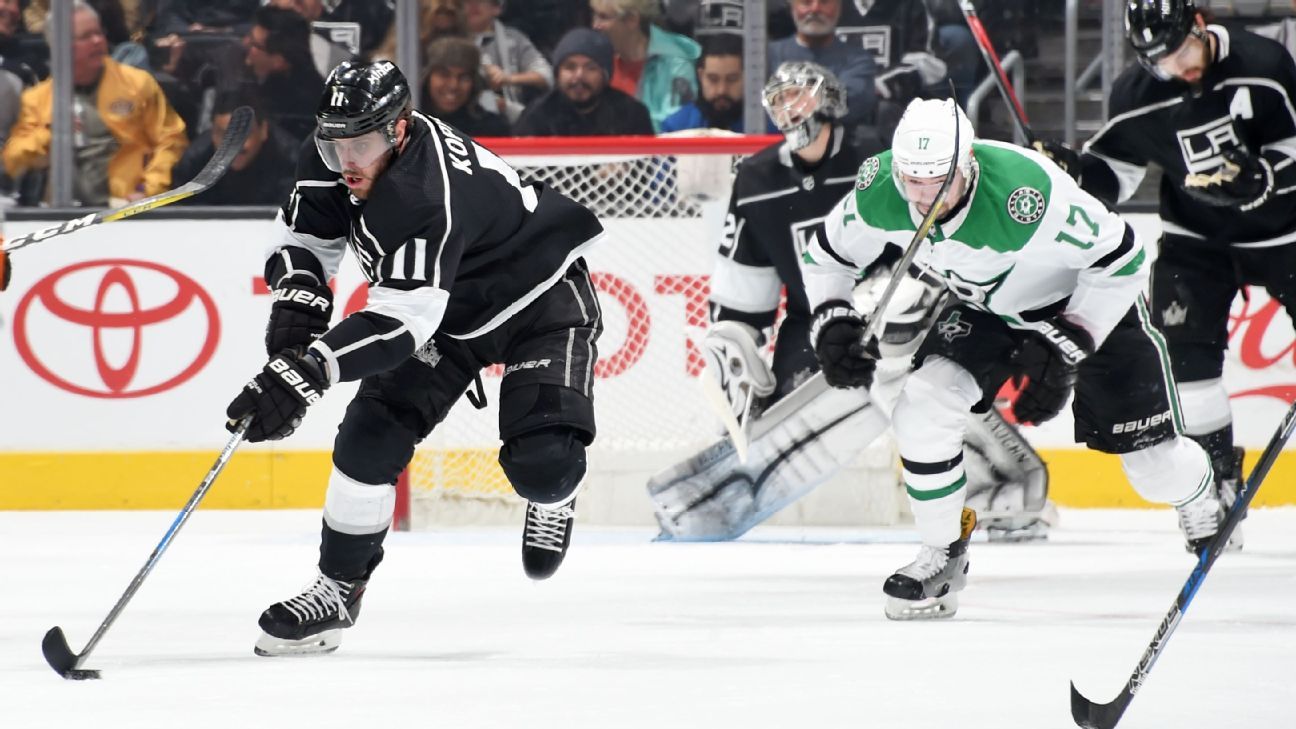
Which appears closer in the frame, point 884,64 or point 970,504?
point 970,504

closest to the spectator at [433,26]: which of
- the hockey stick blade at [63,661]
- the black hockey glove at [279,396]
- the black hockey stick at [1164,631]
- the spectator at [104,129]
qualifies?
the spectator at [104,129]

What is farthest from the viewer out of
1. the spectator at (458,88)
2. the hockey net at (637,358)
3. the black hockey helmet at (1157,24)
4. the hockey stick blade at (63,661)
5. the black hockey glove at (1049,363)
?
the spectator at (458,88)

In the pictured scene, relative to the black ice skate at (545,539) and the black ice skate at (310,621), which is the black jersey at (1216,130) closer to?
the black ice skate at (545,539)

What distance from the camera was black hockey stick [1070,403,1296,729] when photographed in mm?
2172

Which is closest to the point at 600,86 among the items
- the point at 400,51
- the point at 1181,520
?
the point at 400,51

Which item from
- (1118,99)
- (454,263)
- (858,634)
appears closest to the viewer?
(454,263)

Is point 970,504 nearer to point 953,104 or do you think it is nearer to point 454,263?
point 953,104

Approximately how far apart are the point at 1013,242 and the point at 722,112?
2.59 meters

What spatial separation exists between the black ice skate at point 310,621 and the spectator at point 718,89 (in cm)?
311

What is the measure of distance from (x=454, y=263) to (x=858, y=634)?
95 cm

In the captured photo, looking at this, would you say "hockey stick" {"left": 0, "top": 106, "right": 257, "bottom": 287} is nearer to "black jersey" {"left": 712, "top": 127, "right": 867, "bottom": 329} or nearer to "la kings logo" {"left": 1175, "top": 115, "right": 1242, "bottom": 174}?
"black jersey" {"left": 712, "top": 127, "right": 867, "bottom": 329}

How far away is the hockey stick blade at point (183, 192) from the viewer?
3447 mm

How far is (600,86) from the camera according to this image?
5.84 m

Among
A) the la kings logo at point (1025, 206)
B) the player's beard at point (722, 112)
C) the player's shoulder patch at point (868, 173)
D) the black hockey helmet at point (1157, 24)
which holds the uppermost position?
the black hockey helmet at point (1157, 24)
